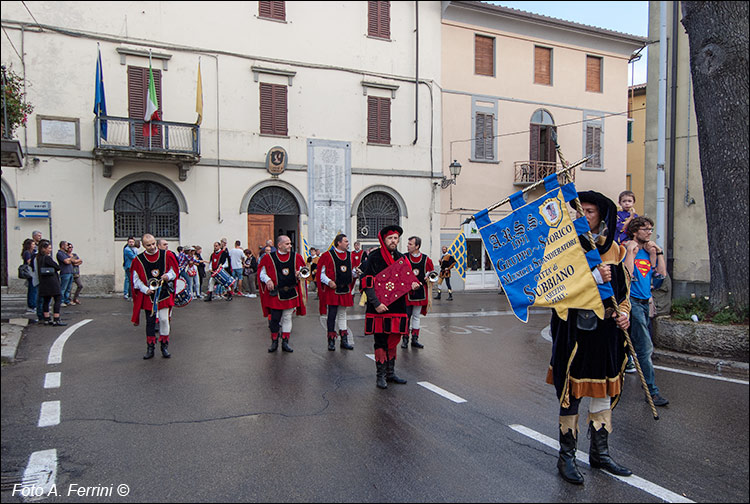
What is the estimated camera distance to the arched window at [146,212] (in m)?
17.9

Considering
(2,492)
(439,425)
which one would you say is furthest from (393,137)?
(2,492)

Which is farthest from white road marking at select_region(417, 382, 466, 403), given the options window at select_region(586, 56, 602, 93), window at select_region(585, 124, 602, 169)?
window at select_region(586, 56, 602, 93)

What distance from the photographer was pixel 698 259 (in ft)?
42.9

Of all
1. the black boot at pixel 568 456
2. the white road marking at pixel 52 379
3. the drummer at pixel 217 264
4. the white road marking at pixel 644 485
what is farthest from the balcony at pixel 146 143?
the black boot at pixel 568 456

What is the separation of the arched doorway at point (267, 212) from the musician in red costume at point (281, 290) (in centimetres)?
1141

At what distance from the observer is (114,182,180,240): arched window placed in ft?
58.6

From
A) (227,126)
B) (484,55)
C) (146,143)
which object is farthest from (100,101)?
(484,55)

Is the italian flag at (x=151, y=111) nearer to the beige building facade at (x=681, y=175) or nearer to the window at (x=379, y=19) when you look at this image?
the window at (x=379, y=19)

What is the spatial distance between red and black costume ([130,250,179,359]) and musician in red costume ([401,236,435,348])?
3.72 meters

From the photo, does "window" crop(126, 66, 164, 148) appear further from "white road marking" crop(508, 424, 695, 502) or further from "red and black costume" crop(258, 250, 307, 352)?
"white road marking" crop(508, 424, 695, 502)

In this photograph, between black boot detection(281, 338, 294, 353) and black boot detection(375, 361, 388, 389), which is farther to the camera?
black boot detection(281, 338, 294, 353)

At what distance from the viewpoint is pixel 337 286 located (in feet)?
29.0

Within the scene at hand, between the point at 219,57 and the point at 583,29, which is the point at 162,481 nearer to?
the point at 219,57

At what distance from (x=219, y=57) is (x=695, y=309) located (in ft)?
55.0
